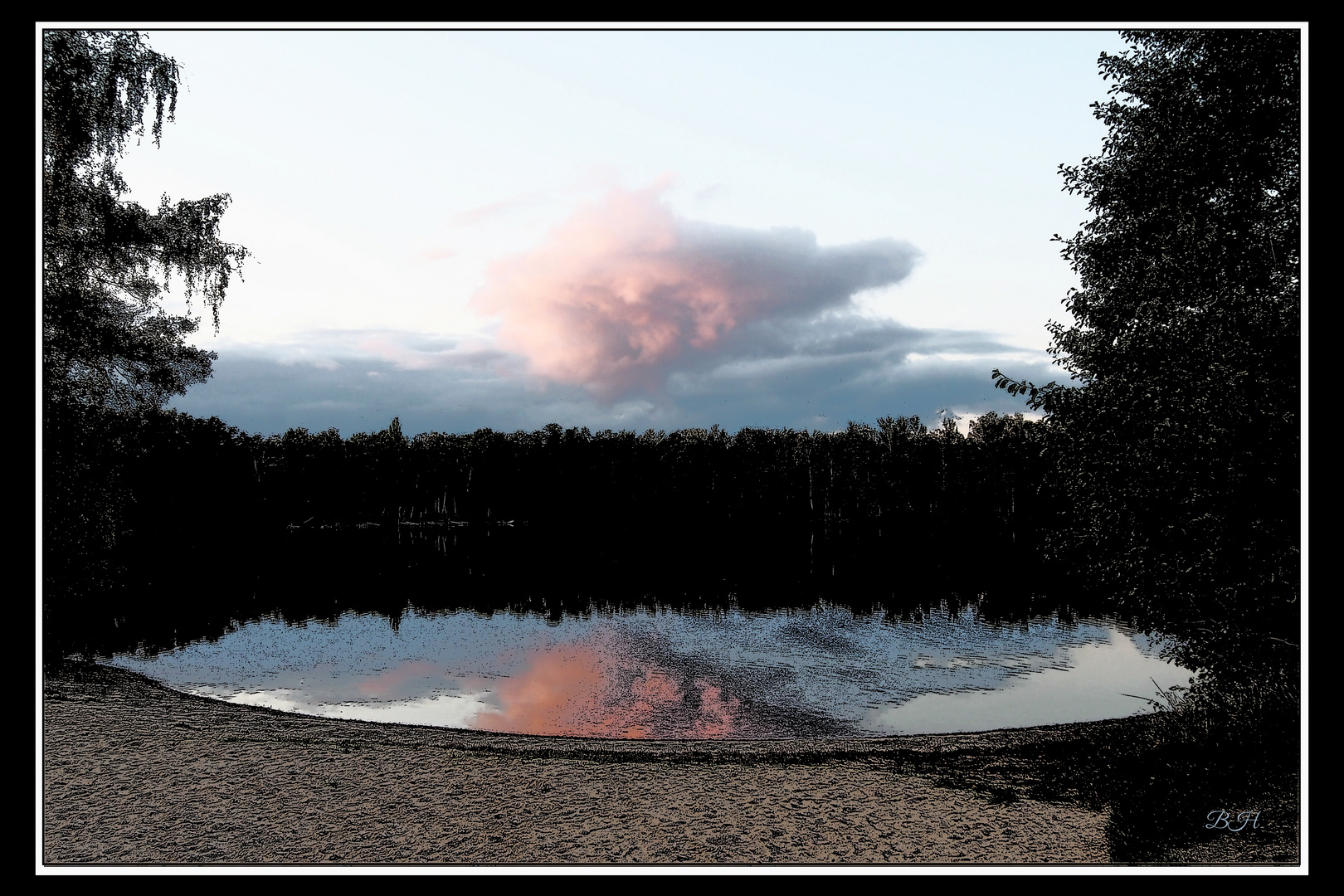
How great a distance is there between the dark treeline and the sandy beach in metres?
6.03

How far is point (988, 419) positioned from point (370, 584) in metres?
102

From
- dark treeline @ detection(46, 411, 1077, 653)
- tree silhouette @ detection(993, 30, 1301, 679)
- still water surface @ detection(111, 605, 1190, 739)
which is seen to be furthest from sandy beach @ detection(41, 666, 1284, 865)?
dark treeline @ detection(46, 411, 1077, 653)

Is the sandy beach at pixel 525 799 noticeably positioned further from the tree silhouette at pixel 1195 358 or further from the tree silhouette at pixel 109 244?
the tree silhouette at pixel 109 244

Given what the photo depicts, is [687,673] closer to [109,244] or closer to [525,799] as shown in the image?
[525,799]

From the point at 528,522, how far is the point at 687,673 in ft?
333

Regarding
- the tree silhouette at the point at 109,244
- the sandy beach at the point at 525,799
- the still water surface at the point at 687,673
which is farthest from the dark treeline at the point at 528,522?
the sandy beach at the point at 525,799

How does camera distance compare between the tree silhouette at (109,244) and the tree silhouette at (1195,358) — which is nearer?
the tree silhouette at (1195,358)

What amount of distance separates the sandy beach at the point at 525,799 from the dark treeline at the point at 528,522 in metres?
6.03

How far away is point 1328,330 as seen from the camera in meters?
9.00

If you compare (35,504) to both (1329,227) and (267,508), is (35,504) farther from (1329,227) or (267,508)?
(267,508)

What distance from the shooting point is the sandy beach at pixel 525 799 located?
8.95 meters

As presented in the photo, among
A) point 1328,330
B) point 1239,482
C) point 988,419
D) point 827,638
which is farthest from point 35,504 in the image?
point 988,419

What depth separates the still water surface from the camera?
60.6 feet

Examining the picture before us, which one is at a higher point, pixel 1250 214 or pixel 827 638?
pixel 1250 214
